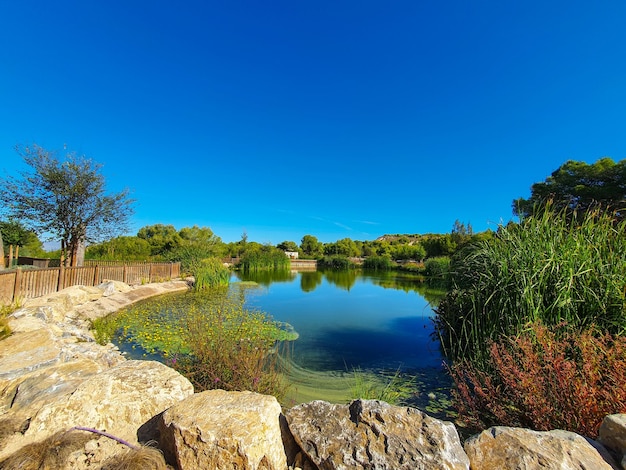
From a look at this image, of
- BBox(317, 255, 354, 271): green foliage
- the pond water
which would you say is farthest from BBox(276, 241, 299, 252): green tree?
the pond water

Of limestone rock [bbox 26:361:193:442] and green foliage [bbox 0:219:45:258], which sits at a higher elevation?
green foliage [bbox 0:219:45:258]

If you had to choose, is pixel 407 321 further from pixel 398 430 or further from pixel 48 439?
pixel 48 439

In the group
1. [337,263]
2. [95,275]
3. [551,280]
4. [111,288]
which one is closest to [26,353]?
[551,280]

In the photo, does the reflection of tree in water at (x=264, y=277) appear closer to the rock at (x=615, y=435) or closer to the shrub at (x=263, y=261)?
the shrub at (x=263, y=261)

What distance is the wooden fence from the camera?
6854 mm

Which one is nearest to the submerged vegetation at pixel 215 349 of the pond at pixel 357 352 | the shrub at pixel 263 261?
the pond at pixel 357 352

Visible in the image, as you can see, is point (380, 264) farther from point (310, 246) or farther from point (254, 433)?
point (254, 433)

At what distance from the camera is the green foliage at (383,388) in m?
3.62

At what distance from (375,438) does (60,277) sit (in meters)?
11.1

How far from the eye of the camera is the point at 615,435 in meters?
1.62

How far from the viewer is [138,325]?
23.9 ft

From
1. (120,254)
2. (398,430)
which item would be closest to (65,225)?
(120,254)

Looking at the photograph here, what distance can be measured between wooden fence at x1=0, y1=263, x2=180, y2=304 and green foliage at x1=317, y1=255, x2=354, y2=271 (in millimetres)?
29400

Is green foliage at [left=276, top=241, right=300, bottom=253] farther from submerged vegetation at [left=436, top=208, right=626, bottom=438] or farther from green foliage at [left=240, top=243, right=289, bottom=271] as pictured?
submerged vegetation at [left=436, top=208, right=626, bottom=438]
